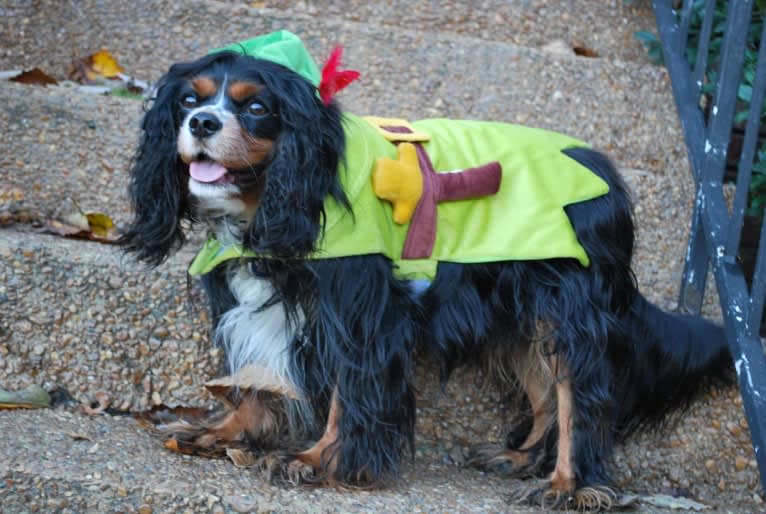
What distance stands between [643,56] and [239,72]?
2354mm

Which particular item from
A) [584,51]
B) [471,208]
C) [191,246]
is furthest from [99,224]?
[584,51]

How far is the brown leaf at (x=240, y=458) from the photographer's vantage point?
2.99m

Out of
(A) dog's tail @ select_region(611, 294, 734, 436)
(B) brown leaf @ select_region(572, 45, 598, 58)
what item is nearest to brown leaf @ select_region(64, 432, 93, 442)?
(A) dog's tail @ select_region(611, 294, 734, 436)

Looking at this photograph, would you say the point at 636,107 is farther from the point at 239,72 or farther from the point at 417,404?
the point at 239,72

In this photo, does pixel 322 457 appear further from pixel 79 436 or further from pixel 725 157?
pixel 725 157

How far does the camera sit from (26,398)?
3.04 meters

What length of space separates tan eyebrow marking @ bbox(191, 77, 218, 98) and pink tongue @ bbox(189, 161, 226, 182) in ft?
0.56

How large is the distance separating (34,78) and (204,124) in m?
1.64

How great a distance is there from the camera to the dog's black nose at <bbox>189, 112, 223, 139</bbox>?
2678 mm

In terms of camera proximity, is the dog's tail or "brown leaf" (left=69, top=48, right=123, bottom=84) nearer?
the dog's tail

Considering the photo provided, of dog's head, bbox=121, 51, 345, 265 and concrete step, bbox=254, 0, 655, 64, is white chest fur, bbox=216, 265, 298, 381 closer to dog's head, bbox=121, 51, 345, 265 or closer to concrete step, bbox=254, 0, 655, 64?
dog's head, bbox=121, 51, 345, 265

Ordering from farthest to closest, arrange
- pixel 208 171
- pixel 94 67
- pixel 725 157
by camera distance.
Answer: pixel 94 67, pixel 725 157, pixel 208 171

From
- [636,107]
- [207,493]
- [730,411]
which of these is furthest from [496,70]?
[207,493]

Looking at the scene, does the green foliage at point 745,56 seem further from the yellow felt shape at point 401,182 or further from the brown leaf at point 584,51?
the yellow felt shape at point 401,182
